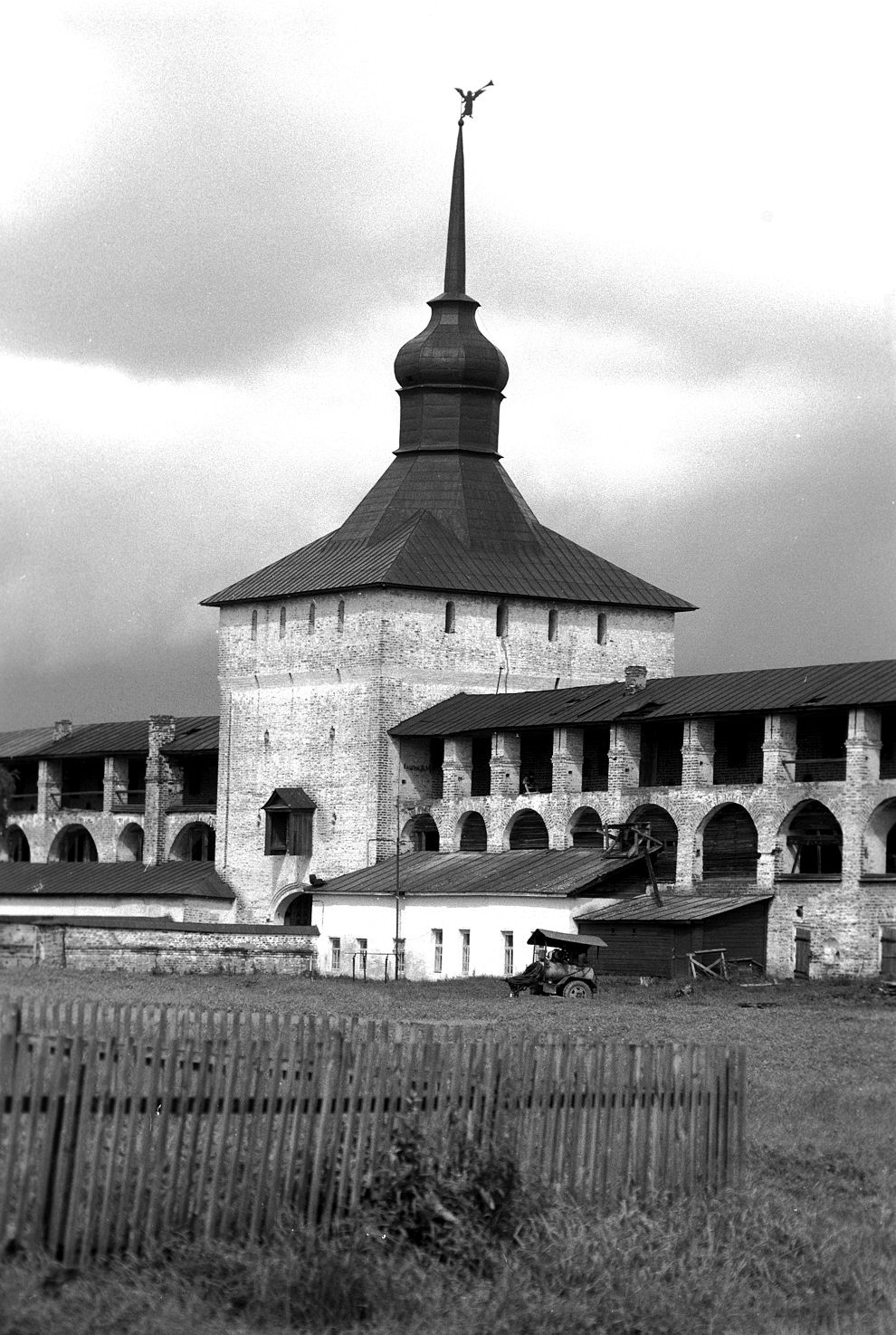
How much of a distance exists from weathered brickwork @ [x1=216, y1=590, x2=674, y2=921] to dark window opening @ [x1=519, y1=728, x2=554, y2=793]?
3.38 m

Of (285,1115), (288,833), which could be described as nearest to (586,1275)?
(285,1115)

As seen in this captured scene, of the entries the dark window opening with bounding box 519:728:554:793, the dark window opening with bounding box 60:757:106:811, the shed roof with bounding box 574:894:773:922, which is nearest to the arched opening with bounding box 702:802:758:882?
the shed roof with bounding box 574:894:773:922

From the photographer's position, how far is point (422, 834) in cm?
5662

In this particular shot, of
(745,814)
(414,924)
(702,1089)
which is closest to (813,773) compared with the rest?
(745,814)

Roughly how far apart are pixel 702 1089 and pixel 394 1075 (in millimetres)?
2480

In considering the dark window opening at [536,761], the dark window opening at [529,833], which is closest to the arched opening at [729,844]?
the dark window opening at [529,833]

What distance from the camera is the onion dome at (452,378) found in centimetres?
6206

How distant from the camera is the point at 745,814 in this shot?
47844mm

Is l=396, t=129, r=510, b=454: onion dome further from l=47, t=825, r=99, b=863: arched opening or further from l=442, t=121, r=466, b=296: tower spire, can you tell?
l=47, t=825, r=99, b=863: arched opening

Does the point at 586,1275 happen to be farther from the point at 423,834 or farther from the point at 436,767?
the point at 436,767

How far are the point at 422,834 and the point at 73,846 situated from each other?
1873cm

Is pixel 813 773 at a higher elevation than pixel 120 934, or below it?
higher

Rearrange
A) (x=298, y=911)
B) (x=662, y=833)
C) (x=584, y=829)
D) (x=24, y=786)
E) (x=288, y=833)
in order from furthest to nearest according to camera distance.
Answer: (x=24, y=786) → (x=298, y=911) → (x=288, y=833) → (x=584, y=829) → (x=662, y=833)

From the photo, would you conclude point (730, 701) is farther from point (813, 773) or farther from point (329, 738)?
point (329, 738)
